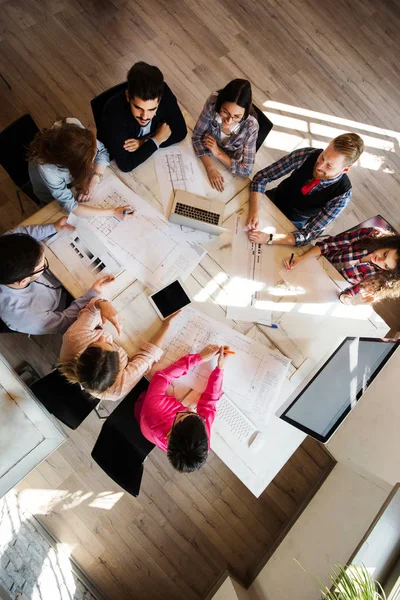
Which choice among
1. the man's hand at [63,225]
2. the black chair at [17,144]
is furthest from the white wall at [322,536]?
the black chair at [17,144]

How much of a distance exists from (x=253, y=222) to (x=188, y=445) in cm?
122

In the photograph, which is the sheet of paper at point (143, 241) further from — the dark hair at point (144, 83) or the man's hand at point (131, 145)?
the dark hair at point (144, 83)

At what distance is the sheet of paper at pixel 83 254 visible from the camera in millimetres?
1893

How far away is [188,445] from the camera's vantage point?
1587 mm

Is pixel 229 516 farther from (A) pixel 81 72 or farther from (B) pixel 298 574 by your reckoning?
(A) pixel 81 72

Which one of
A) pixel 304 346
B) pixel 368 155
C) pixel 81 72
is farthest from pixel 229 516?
pixel 81 72

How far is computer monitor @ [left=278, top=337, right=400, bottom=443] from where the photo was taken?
161 centimetres

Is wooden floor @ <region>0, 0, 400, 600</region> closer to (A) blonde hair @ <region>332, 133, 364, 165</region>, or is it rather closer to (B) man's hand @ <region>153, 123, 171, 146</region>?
(B) man's hand @ <region>153, 123, 171, 146</region>

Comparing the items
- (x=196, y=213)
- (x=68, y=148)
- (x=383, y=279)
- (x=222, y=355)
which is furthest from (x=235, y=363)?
(x=68, y=148)

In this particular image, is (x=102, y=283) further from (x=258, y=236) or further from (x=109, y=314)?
(x=258, y=236)

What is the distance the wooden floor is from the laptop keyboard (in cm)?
140

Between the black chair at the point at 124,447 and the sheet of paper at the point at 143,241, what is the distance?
2.03ft

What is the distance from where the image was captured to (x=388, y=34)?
412 centimetres

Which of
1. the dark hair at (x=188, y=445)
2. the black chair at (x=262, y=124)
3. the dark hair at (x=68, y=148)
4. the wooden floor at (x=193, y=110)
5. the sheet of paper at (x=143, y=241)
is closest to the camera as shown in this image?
the dark hair at (x=188, y=445)
